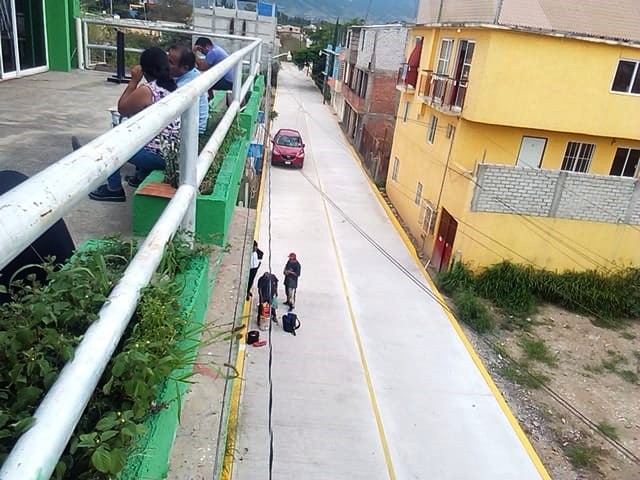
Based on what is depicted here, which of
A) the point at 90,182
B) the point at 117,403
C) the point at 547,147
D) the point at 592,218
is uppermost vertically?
the point at 90,182

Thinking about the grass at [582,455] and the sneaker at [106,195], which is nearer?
the sneaker at [106,195]

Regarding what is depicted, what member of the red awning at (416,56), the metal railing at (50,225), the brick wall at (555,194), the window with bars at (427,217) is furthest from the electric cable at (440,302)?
the metal railing at (50,225)

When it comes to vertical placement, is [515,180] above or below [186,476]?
below

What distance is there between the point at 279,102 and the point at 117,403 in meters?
44.3

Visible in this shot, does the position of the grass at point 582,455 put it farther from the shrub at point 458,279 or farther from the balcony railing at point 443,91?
the balcony railing at point 443,91

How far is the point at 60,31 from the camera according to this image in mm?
10688

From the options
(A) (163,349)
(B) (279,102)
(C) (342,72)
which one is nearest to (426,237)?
(A) (163,349)

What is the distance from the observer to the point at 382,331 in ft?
39.5

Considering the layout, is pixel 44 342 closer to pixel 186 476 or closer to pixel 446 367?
pixel 186 476

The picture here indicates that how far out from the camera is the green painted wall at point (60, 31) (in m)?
10.4

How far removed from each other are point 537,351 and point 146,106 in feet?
34.5

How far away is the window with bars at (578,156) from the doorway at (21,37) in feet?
43.1

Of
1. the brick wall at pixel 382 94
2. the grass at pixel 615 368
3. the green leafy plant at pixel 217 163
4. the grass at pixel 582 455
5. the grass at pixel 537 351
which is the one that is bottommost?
the grass at pixel 582 455

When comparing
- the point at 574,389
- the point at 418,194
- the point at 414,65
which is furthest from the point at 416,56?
the point at 574,389
